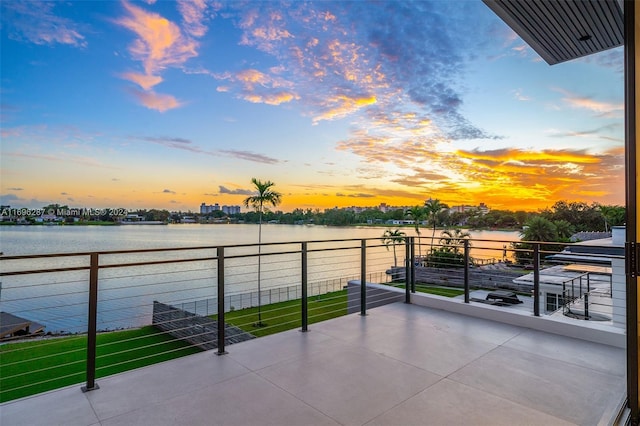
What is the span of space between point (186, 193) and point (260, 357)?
37.3 ft

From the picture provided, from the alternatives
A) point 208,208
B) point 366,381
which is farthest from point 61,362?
point 366,381

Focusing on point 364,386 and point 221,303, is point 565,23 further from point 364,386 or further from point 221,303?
point 221,303

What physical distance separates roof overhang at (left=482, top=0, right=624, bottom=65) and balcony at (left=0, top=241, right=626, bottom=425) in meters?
2.68

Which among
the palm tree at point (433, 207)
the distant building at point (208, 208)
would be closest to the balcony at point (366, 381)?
the distant building at point (208, 208)

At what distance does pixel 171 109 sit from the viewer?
940 cm

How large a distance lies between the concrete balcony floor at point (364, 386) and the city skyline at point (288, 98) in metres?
3.46

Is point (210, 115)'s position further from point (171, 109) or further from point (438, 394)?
point (438, 394)

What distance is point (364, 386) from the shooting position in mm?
2230

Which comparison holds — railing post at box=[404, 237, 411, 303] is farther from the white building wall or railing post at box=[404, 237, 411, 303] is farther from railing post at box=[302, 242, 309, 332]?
the white building wall

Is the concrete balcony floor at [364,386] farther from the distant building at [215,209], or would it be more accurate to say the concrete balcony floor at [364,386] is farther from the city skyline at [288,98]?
the distant building at [215,209]

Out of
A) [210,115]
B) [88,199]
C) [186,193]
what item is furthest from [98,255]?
[186,193]

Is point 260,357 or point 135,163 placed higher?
point 135,163

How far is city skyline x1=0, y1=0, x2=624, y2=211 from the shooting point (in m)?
6.43

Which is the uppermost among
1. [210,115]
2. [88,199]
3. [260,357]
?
[210,115]
